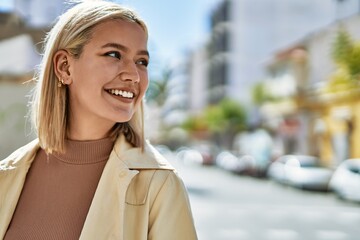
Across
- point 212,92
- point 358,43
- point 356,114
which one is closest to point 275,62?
point 356,114

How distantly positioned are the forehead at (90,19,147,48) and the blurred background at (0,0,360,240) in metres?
0.09

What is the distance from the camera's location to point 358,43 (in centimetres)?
1966

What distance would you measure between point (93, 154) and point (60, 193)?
0.11m

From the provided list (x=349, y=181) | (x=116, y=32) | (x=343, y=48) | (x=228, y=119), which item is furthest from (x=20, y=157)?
(x=228, y=119)

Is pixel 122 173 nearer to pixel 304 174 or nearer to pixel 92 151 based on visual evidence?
pixel 92 151

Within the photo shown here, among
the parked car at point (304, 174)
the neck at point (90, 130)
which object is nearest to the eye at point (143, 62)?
the neck at point (90, 130)

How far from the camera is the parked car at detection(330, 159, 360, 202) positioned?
15866 millimetres

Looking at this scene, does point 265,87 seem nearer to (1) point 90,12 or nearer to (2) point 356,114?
(2) point 356,114

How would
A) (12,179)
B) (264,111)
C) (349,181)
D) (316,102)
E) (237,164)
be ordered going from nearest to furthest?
(12,179), (349,181), (316,102), (237,164), (264,111)

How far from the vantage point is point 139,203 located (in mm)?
1312

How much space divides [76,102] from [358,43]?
754 inches

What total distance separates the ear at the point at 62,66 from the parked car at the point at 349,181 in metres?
15.0

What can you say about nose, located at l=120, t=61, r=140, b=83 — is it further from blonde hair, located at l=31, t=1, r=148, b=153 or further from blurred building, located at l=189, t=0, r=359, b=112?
blurred building, located at l=189, t=0, r=359, b=112

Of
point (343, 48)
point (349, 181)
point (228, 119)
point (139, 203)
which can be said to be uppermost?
point (228, 119)
